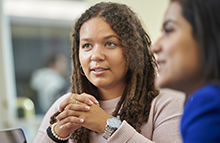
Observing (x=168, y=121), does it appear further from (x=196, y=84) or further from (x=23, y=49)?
(x=23, y=49)

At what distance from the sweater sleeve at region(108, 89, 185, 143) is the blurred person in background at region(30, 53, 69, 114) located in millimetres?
3006

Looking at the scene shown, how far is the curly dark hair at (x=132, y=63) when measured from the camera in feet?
3.92

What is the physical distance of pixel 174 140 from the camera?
42.9 inches

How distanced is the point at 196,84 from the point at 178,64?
59 mm

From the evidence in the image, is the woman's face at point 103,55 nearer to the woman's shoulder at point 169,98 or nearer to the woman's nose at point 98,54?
the woman's nose at point 98,54

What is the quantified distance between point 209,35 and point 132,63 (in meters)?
0.67

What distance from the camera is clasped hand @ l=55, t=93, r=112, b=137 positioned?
43.5 inches

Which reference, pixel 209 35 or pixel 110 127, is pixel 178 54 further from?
pixel 110 127

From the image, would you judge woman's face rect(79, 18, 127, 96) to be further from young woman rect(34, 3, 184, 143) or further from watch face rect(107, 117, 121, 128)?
watch face rect(107, 117, 121, 128)

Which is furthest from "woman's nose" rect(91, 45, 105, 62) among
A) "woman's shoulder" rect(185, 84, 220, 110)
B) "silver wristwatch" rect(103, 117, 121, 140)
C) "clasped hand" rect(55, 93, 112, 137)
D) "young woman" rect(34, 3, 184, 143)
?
"woman's shoulder" rect(185, 84, 220, 110)

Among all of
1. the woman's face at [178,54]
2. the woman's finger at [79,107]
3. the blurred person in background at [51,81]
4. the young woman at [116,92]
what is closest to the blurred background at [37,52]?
the blurred person in background at [51,81]

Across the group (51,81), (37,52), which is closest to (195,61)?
(51,81)

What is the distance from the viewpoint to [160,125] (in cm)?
114

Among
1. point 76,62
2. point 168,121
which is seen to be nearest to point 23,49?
point 76,62
